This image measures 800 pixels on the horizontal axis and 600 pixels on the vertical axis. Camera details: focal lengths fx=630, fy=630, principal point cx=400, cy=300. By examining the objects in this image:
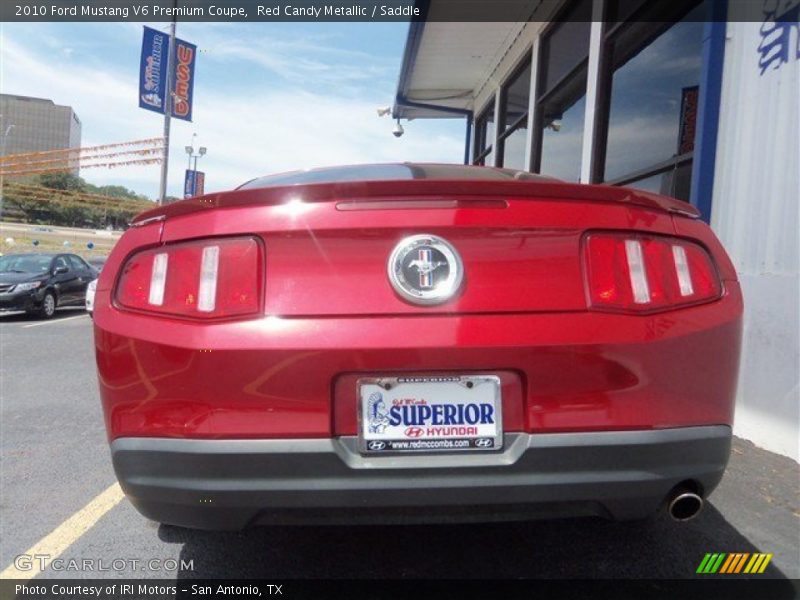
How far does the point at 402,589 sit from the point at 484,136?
13055 millimetres

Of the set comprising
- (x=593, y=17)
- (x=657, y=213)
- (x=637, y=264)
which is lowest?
(x=637, y=264)

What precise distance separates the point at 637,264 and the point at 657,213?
0.20 m

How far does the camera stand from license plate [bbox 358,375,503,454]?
5.46 feet

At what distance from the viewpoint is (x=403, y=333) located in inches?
64.9

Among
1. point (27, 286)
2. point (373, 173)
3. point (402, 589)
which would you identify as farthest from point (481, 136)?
point (402, 589)

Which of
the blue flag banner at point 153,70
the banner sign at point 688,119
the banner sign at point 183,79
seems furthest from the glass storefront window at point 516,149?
the banner sign at point 183,79

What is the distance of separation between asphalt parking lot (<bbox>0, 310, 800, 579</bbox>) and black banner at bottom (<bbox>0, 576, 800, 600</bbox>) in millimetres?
50

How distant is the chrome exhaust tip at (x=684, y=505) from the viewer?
1.77 meters

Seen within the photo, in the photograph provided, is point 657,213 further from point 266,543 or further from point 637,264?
point 266,543

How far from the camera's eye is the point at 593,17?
6938 millimetres

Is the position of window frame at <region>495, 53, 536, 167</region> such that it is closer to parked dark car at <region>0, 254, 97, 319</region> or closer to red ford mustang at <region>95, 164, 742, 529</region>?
red ford mustang at <region>95, 164, 742, 529</region>

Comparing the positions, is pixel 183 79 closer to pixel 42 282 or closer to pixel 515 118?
pixel 42 282

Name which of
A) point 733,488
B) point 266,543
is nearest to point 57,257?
point 266,543

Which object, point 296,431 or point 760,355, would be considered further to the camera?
point 760,355
